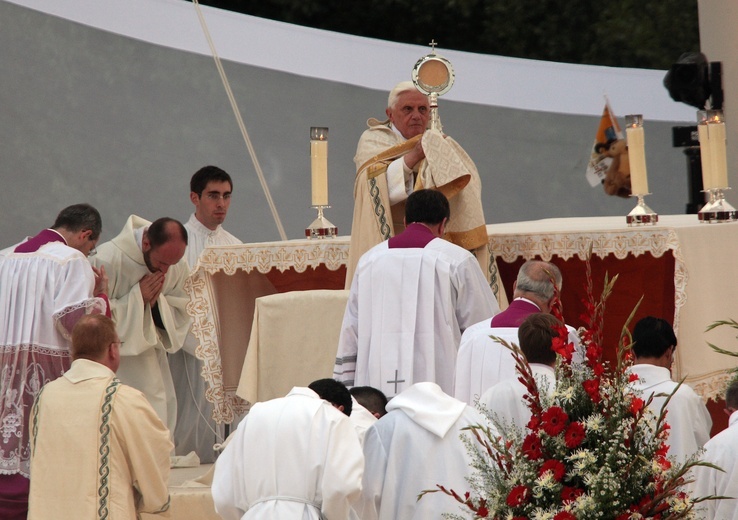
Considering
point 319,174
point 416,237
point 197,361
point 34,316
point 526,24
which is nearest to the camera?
point 416,237

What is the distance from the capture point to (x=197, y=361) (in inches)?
325

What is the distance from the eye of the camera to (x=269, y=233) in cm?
1135

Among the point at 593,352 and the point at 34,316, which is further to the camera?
the point at 34,316

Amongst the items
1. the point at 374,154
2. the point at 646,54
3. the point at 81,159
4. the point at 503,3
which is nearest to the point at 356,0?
the point at 503,3

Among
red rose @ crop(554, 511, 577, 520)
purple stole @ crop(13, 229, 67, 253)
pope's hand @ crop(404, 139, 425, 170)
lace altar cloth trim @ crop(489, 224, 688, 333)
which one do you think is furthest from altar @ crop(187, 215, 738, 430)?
red rose @ crop(554, 511, 577, 520)

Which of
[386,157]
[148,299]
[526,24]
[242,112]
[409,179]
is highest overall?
[526,24]

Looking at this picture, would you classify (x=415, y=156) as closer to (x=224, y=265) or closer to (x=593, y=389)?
(x=224, y=265)

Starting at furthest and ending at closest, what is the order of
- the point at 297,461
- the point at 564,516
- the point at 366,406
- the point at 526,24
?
the point at 526,24
the point at 366,406
the point at 297,461
the point at 564,516

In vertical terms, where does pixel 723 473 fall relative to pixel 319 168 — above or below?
below

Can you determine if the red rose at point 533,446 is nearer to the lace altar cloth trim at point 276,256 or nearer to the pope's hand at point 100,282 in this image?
the lace altar cloth trim at point 276,256

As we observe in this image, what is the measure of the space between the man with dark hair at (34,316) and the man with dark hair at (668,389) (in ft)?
9.28

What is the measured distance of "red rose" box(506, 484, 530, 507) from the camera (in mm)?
3236

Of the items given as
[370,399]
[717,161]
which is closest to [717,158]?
[717,161]

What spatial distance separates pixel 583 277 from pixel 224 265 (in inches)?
67.1
